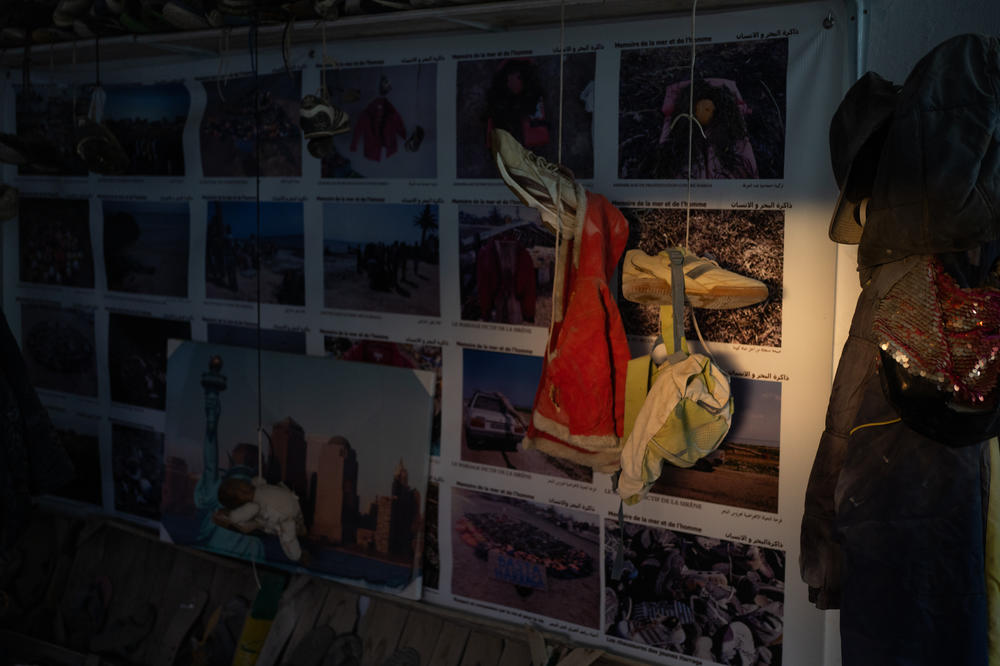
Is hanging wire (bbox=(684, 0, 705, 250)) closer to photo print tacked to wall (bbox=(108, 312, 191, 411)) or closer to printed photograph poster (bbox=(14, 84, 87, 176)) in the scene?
photo print tacked to wall (bbox=(108, 312, 191, 411))

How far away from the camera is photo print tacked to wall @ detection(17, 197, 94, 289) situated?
9.75ft

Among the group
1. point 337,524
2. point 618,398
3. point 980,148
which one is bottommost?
point 337,524

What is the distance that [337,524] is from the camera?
253cm

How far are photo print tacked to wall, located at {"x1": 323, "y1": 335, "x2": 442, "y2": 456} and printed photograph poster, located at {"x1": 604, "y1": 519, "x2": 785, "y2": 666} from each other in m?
0.56

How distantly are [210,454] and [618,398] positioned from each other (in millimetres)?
1474

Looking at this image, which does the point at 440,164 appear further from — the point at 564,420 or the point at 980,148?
the point at 980,148

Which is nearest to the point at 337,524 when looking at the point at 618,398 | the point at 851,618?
the point at 618,398

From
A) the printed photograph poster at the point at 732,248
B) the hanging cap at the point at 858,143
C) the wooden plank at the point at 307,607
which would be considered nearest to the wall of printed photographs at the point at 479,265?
the printed photograph poster at the point at 732,248

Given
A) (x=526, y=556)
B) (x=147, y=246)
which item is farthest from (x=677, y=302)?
(x=147, y=246)

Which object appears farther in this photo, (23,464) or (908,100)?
(23,464)

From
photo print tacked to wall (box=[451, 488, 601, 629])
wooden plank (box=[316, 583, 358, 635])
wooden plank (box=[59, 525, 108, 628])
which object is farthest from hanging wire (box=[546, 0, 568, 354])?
wooden plank (box=[59, 525, 108, 628])

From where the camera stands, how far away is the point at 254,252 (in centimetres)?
263

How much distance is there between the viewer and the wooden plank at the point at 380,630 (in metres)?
2.43

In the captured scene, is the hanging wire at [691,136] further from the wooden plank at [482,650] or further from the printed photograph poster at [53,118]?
the printed photograph poster at [53,118]
